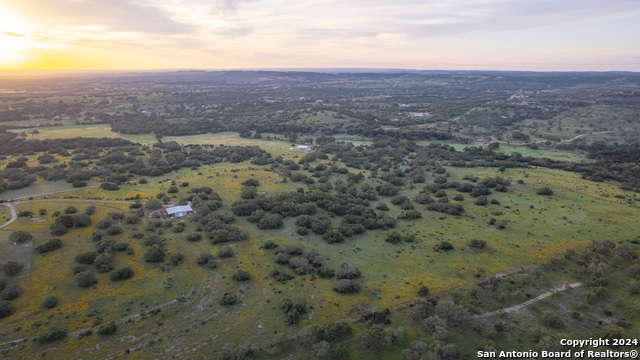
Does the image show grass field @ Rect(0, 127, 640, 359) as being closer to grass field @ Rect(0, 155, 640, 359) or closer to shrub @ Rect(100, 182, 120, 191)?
grass field @ Rect(0, 155, 640, 359)

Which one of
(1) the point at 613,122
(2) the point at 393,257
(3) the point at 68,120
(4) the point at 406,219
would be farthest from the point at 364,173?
(3) the point at 68,120

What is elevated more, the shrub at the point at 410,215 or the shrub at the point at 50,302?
the shrub at the point at 410,215

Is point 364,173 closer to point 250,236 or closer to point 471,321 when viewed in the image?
point 250,236

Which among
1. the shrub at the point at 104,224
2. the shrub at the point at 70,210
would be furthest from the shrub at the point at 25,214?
the shrub at the point at 104,224

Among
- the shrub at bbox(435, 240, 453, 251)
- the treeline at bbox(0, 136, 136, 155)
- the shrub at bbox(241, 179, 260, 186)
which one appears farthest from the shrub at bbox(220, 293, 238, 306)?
the treeline at bbox(0, 136, 136, 155)

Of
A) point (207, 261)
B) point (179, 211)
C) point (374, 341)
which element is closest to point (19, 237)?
point (179, 211)

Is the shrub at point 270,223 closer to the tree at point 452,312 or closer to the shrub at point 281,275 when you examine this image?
the shrub at point 281,275
